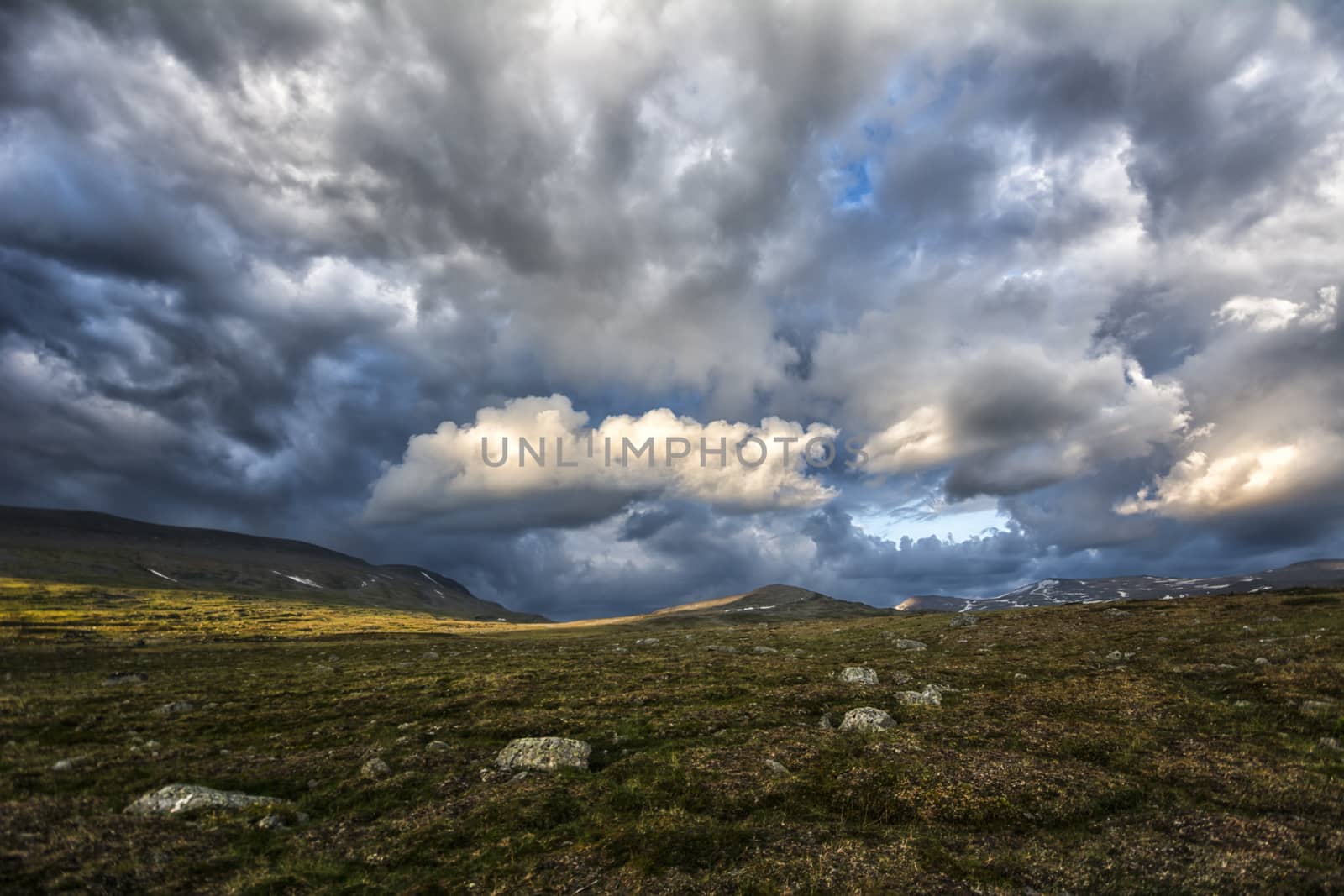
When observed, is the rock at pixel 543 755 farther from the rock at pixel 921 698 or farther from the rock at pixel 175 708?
the rock at pixel 175 708

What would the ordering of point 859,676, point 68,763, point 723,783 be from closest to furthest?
point 723,783
point 68,763
point 859,676

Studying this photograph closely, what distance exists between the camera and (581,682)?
3803cm

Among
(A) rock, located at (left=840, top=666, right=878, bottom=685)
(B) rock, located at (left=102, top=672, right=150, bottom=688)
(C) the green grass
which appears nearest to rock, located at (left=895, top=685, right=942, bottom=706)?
(C) the green grass

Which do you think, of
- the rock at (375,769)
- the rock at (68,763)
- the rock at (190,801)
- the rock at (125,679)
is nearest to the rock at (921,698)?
the rock at (375,769)

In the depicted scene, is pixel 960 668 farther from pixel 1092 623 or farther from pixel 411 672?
pixel 411 672

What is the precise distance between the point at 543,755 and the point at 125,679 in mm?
48593

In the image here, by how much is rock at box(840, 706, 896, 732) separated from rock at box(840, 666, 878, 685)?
9.72m

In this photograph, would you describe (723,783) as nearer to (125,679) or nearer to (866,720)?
(866,720)

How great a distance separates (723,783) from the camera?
18078 millimetres

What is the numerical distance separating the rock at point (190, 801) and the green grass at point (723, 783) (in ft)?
3.20

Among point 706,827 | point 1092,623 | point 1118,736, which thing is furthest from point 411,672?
point 1092,623

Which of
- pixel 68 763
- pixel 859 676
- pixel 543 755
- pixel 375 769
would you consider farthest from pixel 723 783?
pixel 68 763


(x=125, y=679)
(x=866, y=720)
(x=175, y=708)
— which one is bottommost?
(x=125, y=679)

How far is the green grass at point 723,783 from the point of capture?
1291cm
